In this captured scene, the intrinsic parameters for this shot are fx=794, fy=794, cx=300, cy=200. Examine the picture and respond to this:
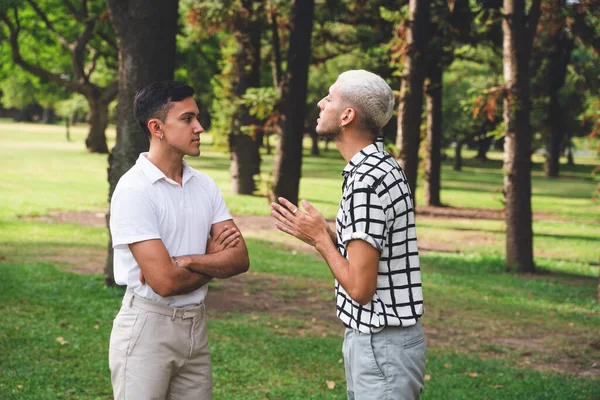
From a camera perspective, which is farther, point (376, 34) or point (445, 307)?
point (376, 34)

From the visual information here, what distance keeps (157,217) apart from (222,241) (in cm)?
41

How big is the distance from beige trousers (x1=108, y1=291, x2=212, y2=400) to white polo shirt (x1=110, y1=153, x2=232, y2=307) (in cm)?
6

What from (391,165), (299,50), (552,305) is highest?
(299,50)

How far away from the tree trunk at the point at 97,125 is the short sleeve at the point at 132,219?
4151 cm

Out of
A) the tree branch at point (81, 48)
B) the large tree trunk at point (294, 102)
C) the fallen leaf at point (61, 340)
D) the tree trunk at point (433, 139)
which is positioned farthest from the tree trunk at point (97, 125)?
the fallen leaf at point (61, 340)

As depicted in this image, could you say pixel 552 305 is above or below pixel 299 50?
below

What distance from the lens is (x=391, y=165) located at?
345 centimetres

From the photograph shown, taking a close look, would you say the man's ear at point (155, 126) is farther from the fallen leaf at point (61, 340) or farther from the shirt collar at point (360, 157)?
the fallen leaf at point (61, 340)

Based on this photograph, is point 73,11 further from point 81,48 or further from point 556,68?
point 556,68

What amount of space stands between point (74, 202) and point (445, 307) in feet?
48.5

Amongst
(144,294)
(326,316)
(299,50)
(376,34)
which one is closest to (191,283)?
(144,294)

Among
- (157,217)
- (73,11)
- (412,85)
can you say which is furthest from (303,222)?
(73,11)

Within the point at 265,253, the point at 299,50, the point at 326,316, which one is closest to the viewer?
the point at 326,316

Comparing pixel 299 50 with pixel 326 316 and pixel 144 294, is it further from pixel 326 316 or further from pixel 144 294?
pixel 144 294
